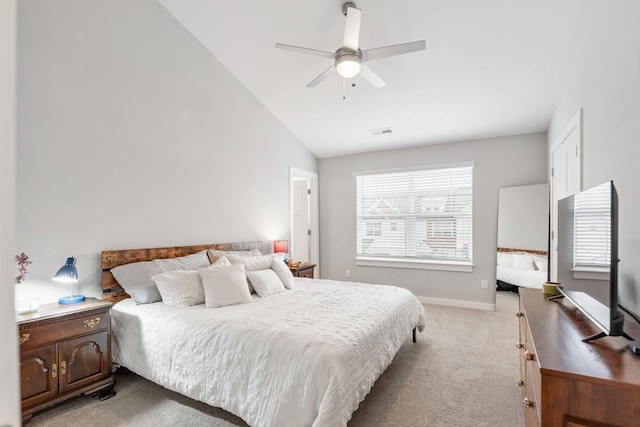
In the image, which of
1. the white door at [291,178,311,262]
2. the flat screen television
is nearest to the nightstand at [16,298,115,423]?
the flat screen television

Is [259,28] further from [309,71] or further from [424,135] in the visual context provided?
[424,135]

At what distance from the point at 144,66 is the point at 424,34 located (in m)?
2.67

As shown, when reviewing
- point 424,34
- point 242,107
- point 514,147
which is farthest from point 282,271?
point 514,147

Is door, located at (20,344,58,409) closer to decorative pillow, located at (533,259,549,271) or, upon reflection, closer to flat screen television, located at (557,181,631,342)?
flat screen television, located at (557,181,631,342)

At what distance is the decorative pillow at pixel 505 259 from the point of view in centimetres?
435

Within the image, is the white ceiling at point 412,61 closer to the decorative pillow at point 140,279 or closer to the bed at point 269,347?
the bed at point 269,347

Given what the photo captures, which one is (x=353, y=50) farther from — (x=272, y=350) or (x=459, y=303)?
(x=459, y=303)

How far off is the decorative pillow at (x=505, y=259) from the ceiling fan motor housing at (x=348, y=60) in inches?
131

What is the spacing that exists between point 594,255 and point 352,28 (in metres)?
2.03

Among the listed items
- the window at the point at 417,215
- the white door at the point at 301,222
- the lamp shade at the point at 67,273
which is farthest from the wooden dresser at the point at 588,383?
the white door at the point at 301,222

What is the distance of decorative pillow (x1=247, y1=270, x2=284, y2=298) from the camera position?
10.1 feet

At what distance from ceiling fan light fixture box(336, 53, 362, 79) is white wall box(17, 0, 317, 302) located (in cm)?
188

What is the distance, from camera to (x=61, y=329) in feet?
7.29

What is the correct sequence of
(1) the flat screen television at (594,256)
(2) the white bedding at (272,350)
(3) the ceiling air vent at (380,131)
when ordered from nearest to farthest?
(1) the flat screen television at (594,256) → (2) the white bedding at (272,350) → (3) the ceiling air vent at (380,131)
